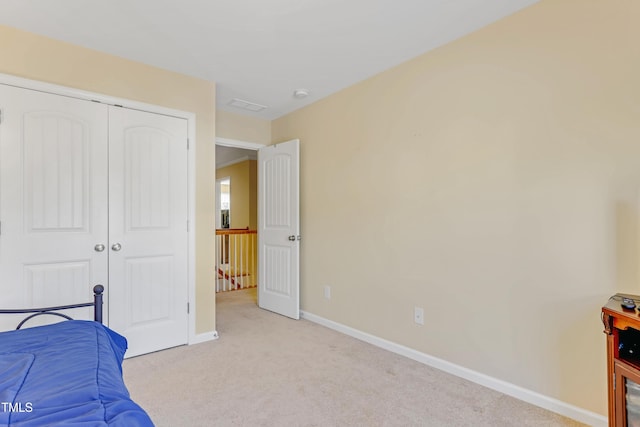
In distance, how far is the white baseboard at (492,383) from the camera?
6.02ft

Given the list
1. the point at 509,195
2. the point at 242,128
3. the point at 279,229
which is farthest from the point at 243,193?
the point at 509,195

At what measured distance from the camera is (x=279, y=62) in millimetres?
2787

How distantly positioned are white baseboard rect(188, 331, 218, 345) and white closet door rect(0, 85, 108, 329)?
871mm

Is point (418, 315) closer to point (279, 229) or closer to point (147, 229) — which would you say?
point (279, 229)

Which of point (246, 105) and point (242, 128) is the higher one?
point (246, 105)

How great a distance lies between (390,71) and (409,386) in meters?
2.54

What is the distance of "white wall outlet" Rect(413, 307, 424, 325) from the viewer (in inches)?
104

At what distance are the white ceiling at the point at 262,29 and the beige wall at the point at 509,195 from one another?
255mm

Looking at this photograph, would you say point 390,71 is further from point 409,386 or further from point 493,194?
point 409,386

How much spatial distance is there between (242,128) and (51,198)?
7.35ft

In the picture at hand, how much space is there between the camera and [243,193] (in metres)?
7.38

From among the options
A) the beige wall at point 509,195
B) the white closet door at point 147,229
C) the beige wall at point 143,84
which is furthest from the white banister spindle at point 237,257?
the beige wall at point 509,195

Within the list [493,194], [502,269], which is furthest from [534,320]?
[493,194]

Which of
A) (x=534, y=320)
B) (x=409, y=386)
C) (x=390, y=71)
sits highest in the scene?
(x=390, y=71)
